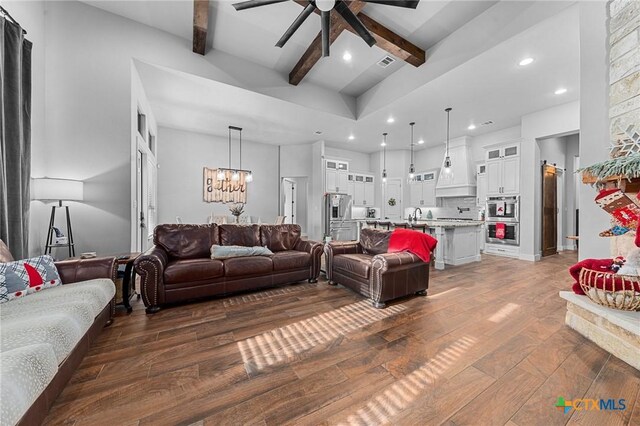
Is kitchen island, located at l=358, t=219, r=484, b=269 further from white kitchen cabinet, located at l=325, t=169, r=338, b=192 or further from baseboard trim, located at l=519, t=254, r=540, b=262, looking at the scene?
white kitchen cabinet, located at l=325, t=169, r=338, b=192

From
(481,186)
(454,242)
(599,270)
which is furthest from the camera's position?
(481,186)

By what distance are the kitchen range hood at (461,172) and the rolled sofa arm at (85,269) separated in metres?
7.04

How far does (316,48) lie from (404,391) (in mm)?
4079

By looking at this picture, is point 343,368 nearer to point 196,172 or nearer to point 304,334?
point 304,334

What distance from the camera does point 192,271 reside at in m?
2.70

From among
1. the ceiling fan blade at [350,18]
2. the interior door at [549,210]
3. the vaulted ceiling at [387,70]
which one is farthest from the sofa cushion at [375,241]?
the interior door at [549,210]

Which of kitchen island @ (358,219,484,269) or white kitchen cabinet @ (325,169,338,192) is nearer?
kitchen island @ (358,219,484,269)

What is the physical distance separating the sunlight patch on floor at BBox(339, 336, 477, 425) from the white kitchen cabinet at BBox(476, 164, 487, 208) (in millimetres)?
5425

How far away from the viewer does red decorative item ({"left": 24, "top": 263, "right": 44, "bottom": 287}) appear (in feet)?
5.76

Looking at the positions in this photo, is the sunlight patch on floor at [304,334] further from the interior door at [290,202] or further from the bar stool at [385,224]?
the interior door at [290,202]

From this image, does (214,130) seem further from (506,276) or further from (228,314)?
(506,276)

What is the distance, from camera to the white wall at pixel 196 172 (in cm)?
606

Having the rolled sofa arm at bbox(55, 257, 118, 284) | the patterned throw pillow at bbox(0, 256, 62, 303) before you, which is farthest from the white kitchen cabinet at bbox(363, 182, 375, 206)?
the patterned throw pillow at bbox(0, 256, 62, 303)

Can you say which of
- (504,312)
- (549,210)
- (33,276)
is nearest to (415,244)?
(504,312)
